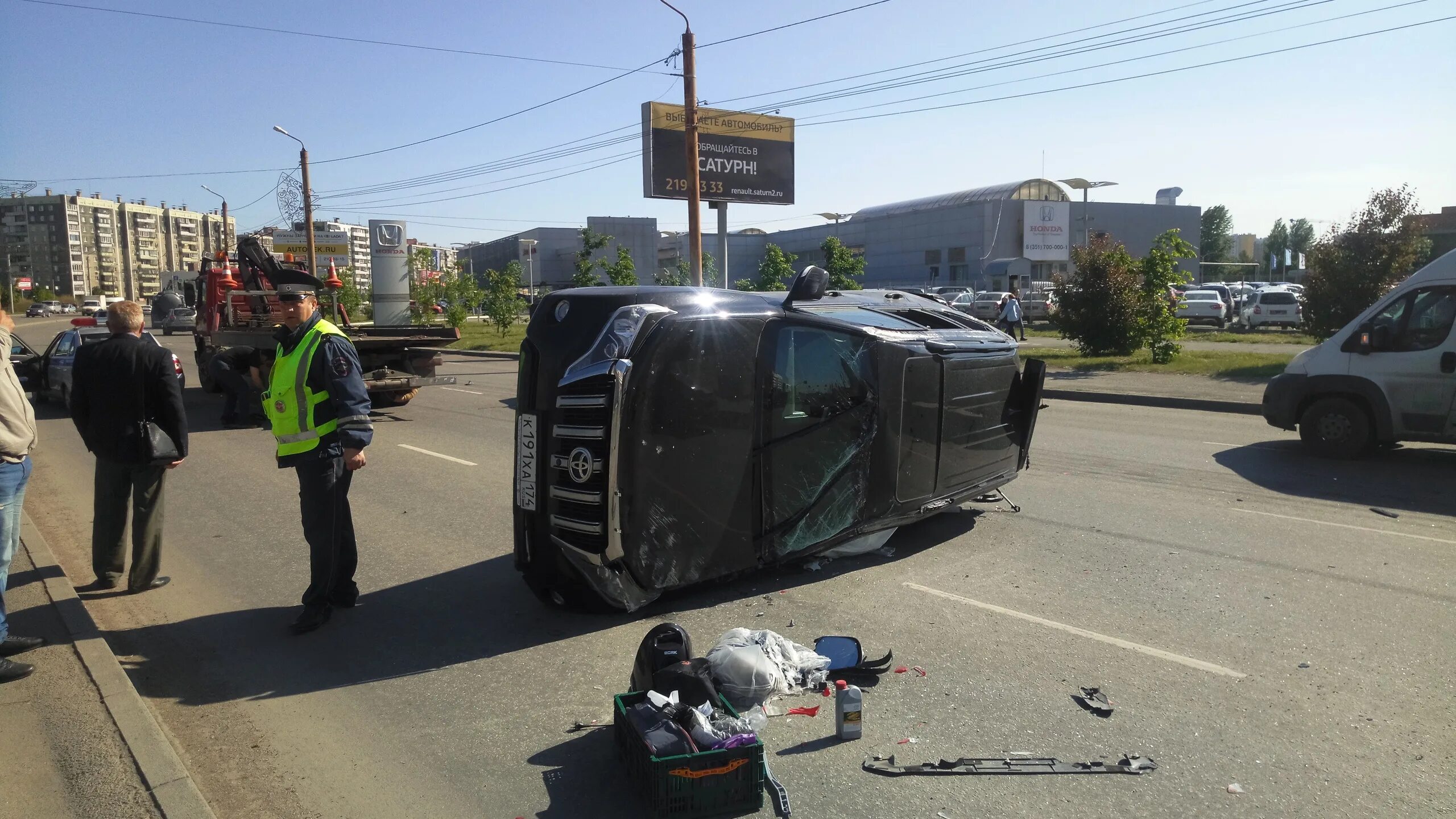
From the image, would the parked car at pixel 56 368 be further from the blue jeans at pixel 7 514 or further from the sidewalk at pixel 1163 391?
the sidewalk at pixel 1163 391

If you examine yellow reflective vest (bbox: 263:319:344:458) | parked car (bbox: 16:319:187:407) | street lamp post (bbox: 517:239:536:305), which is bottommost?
parked car (bbox: 16:319:187:407)

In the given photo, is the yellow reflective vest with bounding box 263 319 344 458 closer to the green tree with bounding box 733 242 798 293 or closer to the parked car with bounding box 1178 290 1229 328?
the green tree with bounding box 733 242 798 293

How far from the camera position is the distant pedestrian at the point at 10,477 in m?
4.66

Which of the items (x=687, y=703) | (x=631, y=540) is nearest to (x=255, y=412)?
(x=631, y=540)

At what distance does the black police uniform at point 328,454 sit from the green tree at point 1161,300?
18985 millimetres

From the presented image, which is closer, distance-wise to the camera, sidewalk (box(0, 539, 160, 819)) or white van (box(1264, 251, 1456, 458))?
sidewalk (box(0, 539, 160, 819))

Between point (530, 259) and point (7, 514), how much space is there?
5612cm

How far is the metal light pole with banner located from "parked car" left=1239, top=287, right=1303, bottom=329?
18530 millimetres

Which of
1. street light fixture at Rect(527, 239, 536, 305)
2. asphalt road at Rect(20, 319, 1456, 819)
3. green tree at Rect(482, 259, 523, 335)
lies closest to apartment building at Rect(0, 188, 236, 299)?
street light fixture at Rect(527, 239, 536, 305)

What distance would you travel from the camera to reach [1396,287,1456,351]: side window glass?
958 centimetres

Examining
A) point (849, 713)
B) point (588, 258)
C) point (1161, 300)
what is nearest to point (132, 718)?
point (849, 713)

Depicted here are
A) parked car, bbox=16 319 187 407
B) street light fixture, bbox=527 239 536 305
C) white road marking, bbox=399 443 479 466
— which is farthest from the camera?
street light fixture, bbox=527 239 536 305

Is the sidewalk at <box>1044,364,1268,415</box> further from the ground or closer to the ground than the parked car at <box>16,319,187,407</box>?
closer to the ground

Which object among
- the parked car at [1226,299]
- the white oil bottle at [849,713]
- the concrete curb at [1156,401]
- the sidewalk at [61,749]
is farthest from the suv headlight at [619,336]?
the parked car at [1226,299]
